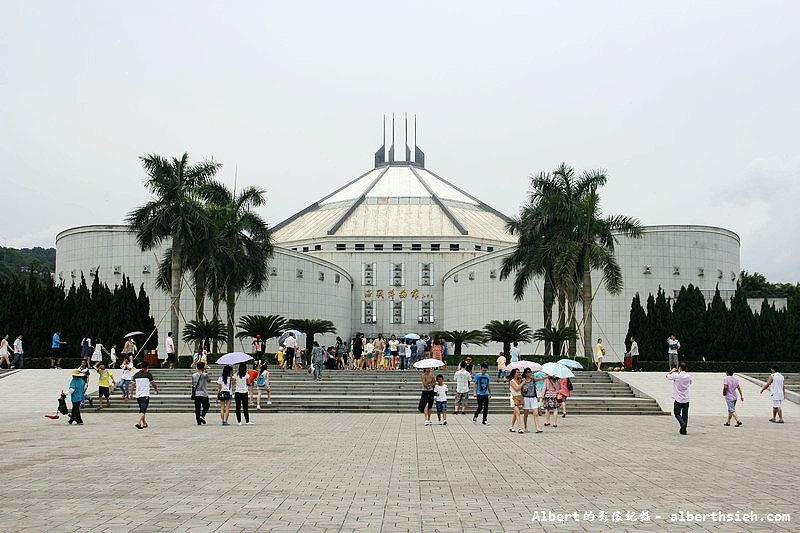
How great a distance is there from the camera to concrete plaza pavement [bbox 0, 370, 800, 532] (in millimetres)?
8633

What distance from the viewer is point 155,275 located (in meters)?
54.7

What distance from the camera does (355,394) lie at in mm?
29703

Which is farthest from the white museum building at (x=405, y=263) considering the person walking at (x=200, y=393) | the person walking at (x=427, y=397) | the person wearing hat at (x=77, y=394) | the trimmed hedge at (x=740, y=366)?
the person walking at (x=427, y=397)

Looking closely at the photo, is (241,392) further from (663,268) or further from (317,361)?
(663,268)

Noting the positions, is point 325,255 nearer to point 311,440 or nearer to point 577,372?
point 577,372

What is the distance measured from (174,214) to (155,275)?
18490mm

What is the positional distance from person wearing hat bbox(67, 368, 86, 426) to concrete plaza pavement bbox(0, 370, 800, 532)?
0.39 m

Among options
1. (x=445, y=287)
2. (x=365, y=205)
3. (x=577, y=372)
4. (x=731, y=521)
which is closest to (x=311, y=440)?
(x=731, y=521)

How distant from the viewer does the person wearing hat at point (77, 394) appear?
804 inches

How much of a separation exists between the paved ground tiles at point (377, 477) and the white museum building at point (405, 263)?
22.9 m

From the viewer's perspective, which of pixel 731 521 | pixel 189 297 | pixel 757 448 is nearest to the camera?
pixel 731 521

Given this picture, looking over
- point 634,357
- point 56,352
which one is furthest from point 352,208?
point 634,357

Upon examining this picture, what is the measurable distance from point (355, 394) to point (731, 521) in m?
21.8

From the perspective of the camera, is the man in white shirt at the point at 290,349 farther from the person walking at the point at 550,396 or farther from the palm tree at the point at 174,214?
the person walking at the point at 550,396
